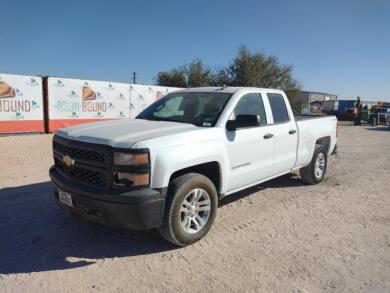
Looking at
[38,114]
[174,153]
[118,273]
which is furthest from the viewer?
[38,114]

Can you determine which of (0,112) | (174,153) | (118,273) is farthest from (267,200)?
(0,112)

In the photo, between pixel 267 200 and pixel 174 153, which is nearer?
pixel 174 153

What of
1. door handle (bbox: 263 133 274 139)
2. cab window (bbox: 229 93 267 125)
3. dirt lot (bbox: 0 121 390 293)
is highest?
cab window (bbox: 229 93 267 125)

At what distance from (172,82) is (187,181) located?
4025 centimetres

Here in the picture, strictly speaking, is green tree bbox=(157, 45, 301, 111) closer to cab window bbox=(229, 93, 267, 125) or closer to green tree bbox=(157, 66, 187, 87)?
green tree bbox=(157, 66, 187, 87)

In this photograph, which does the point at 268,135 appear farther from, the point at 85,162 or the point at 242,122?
the point at 85,162

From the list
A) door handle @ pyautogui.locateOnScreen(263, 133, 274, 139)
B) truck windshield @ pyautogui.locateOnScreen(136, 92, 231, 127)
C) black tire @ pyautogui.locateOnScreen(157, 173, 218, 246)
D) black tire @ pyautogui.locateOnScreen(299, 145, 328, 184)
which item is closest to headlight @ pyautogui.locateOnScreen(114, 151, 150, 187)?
black tire @ pyautogui.locateOnScreen(157, 173, 218, 246)

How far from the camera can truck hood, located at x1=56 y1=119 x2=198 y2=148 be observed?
347cm

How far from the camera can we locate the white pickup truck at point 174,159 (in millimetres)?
3389

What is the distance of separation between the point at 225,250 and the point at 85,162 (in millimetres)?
1809

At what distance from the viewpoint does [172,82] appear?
43000 mm

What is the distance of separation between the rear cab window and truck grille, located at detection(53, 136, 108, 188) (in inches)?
115

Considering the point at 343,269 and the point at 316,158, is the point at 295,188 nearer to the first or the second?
the point at 316,158

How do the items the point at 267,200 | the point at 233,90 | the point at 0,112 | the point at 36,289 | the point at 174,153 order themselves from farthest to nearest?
the point at 0,112, the point at 267,200, the point at 233,90, the point at 174,153, the point at 36,289
